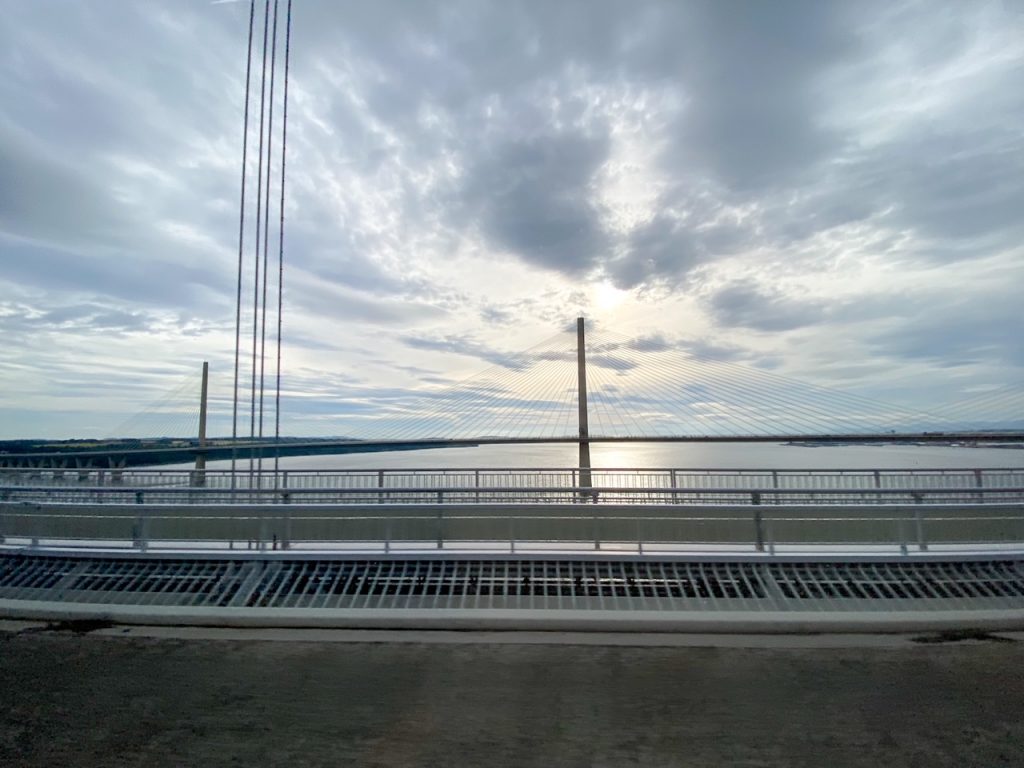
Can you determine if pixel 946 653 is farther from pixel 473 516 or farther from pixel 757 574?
pixel 473 516

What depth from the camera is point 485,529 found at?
7.96 meters

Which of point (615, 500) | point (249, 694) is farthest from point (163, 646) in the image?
point (615, 500)

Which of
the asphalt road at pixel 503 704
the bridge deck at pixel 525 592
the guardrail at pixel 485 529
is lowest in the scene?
the asphalt road at pixel 503 704

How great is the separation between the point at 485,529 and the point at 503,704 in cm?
393

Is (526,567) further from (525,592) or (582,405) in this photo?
(582,405)

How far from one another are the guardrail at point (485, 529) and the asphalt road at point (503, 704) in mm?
2244

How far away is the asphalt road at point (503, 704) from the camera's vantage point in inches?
137

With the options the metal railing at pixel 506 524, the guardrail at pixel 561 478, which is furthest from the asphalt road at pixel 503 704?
the guardrail at pixel 561 478

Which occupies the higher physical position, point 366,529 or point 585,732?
point 366,529

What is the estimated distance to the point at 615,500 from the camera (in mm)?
12016

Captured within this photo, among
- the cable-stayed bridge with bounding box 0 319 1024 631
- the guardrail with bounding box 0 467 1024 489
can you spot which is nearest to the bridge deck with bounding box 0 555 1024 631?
the cable-stayed bridge with bounding box 0 319 1024 631

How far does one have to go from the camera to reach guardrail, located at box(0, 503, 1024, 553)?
24.1 feet

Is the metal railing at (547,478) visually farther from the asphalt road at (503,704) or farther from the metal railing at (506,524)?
the asphalt road at (503,704)

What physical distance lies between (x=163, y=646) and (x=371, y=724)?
2.37 metres
